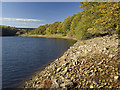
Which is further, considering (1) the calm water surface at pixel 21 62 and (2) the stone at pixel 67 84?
(1) the calm water surface at pixel 21 62

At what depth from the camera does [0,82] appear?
11734mm

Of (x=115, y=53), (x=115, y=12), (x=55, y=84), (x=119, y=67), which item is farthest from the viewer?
(x=115, y=12)

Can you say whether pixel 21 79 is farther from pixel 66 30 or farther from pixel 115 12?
pixel 66 30

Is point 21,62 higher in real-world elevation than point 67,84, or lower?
lower

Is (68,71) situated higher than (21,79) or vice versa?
(68,71)

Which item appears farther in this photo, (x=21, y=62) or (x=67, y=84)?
(x=21, y=62)

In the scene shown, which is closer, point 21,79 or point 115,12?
point 21,79

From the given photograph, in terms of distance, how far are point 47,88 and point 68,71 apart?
2.87 metres

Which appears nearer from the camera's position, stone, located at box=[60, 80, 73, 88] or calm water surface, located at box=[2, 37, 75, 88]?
stone, located at box=[60, 80, 73, 88]

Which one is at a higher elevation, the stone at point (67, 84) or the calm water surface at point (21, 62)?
the stone at point (67, 84)

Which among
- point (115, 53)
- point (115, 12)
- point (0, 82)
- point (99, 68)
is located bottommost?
point (0, 82)

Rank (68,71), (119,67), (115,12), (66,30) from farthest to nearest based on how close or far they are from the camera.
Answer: (66,30), (115,12), (68,71), (119,67)

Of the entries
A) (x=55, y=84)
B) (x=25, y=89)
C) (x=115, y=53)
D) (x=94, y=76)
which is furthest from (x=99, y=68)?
(x=25, y=89)

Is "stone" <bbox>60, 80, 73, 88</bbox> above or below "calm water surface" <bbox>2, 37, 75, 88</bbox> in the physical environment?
above
